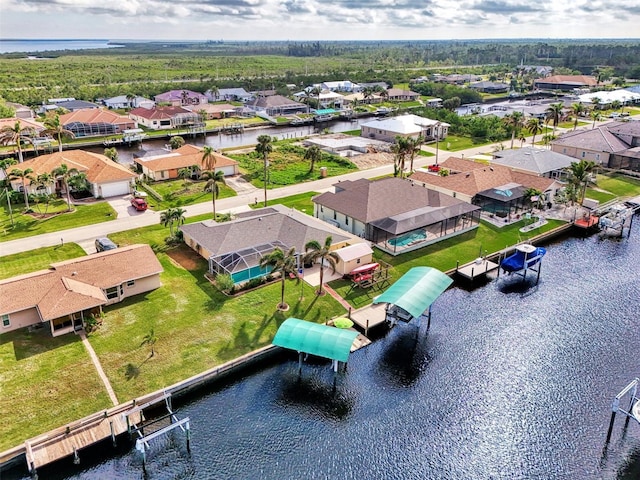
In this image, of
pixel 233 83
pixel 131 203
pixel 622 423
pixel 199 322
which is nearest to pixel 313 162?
pixel 131 203

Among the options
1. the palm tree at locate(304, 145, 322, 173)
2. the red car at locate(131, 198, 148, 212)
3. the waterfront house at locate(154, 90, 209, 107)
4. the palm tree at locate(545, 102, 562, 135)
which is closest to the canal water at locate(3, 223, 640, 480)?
the red car at locate(131, 198, 148, 212)

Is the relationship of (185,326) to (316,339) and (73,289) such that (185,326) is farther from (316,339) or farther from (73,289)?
(316,339)

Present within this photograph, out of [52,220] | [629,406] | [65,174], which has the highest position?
[65,174]

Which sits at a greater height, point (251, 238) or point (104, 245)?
point (251, 238)

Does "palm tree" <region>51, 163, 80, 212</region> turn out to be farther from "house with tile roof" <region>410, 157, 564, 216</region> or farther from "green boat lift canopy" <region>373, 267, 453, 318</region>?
"house with tile roof" <region>410, 157, 564, 216</region>

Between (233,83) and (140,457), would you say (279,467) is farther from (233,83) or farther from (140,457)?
(233,83)

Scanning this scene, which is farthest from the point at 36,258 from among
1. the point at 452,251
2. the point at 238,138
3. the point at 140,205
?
the point at 238,138

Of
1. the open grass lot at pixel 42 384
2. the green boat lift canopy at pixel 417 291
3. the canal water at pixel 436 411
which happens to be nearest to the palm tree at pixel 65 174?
the open grass lot at pixel 42 384
